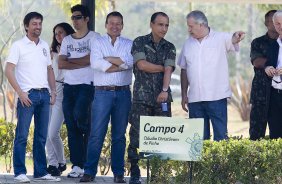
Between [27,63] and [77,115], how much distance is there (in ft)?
3.34

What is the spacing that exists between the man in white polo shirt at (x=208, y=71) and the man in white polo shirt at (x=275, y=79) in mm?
456

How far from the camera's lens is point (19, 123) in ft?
39.2

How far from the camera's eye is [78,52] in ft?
41.4

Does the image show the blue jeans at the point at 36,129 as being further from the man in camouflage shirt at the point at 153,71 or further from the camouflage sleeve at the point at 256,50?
the camouflage sleeve at the point at 256,50

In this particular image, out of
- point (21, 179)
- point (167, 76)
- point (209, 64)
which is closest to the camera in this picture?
point (167, 76)

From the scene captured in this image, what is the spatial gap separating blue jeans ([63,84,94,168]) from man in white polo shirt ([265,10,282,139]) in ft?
7.06

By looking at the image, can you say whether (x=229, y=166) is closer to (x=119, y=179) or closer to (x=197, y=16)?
(x=119, y=179)

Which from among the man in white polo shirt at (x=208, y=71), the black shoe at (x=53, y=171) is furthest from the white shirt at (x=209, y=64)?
the black shoe at (x=53, y=171)

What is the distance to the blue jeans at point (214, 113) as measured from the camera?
1213 centimetres

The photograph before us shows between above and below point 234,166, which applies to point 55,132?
above

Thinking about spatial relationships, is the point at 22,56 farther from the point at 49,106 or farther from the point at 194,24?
the point at 194,24

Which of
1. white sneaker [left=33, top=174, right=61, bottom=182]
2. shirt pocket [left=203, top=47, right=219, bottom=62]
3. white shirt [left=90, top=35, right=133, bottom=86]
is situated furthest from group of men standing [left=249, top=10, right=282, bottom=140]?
white sneaker [left=33, top=174, right=61, bottom=182]

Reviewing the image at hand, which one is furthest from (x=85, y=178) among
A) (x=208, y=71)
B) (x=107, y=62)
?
(x=208, y=71)

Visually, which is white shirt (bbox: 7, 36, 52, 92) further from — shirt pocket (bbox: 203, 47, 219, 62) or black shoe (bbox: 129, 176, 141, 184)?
shirt pocket (bbox: 203, 47, 219, 62)
